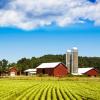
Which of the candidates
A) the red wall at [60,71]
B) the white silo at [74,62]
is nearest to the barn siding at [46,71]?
the red wall at [60,71]

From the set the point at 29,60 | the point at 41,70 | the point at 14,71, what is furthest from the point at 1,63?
the point at 29,60

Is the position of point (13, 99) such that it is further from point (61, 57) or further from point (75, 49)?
point (61, 57)

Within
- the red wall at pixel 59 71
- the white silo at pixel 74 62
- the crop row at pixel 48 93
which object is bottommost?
the crop row at pixel 48 93

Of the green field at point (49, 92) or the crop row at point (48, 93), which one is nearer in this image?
the crop row at point (48, 93)

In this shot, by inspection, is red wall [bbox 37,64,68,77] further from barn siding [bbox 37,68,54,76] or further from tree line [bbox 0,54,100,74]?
tree line [bbox 0,54,100,74]

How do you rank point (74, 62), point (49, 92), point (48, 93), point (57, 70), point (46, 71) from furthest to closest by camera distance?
1. point (74, 62)
2. point (46, 71)
3. point (57, 70)
4. point (49, 92)
5. point (48, 93)

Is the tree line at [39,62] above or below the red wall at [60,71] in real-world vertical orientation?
above

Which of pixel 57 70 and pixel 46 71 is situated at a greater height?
pixel 57 70

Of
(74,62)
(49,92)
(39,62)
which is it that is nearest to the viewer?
(49,92)

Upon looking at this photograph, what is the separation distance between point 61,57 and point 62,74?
314 ft

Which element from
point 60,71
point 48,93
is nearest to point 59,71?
point 60,71

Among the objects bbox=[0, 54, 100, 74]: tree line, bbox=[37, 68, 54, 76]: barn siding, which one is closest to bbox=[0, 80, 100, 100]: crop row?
bbox=[37, 68, 54, 76]: barn siding

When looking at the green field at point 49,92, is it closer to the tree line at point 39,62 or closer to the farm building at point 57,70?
the farm building at point 57,70

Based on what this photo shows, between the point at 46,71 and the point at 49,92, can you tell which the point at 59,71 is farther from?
the point at 49,92
